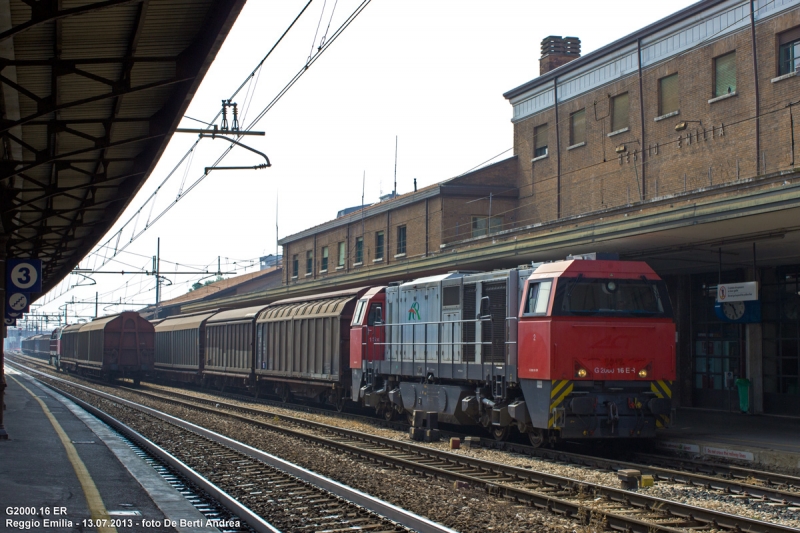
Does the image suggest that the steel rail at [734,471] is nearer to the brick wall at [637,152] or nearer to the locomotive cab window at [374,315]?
the locomotive cab window at [374,315]

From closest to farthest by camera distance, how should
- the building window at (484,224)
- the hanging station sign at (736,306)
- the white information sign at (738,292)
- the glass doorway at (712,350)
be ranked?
the white information sign at (738,292)
the hanging station sign at (736,306)
the glass doorway at (712,350)
the building window at (484,224)

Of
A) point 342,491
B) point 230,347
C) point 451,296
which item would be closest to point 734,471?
point 342,491

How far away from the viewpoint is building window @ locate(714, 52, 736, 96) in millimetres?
25344

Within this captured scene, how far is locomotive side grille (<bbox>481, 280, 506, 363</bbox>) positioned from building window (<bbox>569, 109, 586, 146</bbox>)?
16930mm

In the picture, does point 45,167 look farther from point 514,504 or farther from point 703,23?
point 703,23

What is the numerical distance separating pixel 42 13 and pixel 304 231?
41.6 m

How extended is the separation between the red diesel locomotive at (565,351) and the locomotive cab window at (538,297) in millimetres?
19

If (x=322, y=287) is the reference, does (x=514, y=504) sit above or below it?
below

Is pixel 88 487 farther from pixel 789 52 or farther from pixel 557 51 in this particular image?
pixel 557 51

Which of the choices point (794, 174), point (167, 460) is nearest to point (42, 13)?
point (167, 460)

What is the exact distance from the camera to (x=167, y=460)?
1368cm

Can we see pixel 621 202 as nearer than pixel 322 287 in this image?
Yes

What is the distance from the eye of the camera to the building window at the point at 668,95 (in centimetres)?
2741

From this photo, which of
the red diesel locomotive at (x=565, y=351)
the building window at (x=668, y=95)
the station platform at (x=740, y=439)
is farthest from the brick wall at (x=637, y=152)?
→ the red diesel locomotive at (x=565, y=351)
